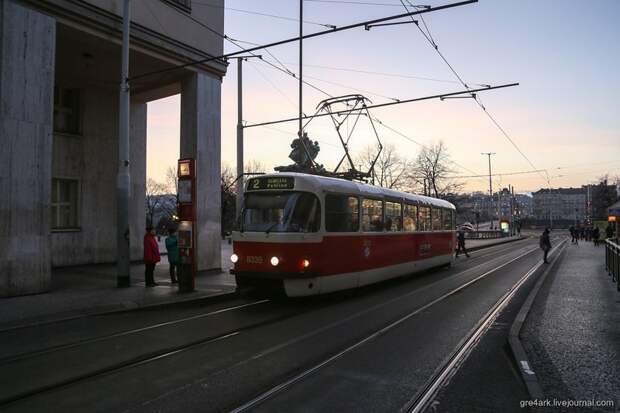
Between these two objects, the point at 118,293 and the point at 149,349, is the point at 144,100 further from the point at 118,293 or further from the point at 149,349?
the point at 149,349

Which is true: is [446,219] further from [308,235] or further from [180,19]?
[180,19]

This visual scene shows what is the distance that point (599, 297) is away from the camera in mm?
11344

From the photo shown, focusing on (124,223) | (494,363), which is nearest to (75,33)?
(124,223)

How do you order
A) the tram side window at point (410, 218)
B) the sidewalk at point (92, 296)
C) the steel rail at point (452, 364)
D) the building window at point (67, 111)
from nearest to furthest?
the steel rail at point (452, 364) < the sidewalk at point (92, 296) < the tram side window at point (410, 218) < the building window at point (67, 111)

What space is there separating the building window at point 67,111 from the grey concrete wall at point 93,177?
0.26m

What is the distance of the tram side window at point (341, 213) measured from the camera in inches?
427

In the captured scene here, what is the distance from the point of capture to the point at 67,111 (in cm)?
1823

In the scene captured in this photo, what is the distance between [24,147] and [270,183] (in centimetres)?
596

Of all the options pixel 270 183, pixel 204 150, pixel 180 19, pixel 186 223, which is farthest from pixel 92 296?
pixel 180 19

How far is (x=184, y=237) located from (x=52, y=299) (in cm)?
319

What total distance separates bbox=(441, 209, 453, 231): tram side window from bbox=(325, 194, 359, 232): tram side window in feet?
28.3

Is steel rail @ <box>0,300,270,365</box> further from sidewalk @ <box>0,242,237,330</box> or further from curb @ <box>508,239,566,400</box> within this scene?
curb @ <box>508,239,566,400</box>

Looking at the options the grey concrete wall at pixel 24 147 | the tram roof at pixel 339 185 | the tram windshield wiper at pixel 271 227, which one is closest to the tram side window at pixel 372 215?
the tram roof at pixel 339 185

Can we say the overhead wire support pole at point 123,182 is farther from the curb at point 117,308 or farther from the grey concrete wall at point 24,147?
the curb at point 117,308
